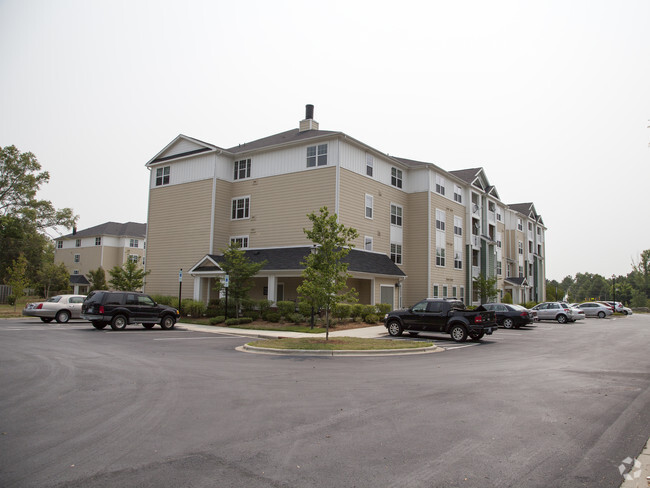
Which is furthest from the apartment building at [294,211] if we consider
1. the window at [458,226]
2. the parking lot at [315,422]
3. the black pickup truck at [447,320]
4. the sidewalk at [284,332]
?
the parking lot at [315,422]

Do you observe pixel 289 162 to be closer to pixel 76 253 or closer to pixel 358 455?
pixel 358 455

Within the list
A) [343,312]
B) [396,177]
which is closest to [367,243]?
[396,177]

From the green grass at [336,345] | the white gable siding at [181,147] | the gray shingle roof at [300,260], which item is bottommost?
the green grass at [336,345]

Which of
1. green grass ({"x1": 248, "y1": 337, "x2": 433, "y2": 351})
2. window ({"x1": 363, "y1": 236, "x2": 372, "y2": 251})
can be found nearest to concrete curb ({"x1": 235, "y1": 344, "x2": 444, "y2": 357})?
green grass ({"x1": 248, "y1": 337, "x2": 433, "y2": 351})

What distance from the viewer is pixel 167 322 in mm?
24641

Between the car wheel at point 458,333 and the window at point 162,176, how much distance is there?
87.8 feet

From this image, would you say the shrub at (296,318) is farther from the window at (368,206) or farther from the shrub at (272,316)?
the window at (368,206)

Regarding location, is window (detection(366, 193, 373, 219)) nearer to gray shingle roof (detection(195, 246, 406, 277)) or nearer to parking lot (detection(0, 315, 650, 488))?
gray shingle roof (detection(195, 246, 406, 277))

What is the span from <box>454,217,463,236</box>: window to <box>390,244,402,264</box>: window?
7.82 meters

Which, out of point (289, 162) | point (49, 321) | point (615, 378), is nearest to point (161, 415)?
point (615, 378)

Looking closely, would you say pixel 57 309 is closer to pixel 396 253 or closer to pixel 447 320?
pixel 447 320

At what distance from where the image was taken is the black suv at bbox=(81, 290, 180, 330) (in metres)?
22.6

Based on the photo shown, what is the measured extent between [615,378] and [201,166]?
3083cm

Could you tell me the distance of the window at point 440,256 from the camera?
127ft
